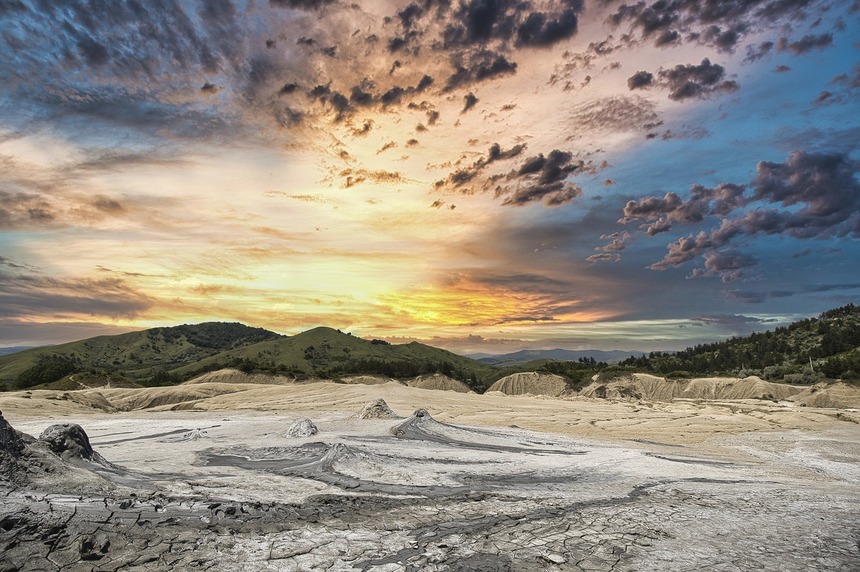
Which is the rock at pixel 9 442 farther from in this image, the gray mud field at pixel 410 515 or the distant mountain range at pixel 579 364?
the distant mountain range at pixel 579 364

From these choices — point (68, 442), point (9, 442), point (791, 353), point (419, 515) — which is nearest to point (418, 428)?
point (419, 515)

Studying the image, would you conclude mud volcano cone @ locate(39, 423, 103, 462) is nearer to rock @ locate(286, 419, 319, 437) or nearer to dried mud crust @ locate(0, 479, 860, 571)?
dried mud crust @ locate(0, 479, 860, 571)

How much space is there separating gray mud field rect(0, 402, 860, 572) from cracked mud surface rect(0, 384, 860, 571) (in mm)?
38

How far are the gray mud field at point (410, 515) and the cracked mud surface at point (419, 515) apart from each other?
4cm

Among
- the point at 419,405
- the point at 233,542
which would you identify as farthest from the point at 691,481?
the point at 419,405

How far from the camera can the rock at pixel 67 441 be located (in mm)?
10250

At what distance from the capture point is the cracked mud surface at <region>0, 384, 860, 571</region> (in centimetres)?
679

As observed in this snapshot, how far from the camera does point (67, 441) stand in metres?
10.5

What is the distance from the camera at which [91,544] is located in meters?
6.61

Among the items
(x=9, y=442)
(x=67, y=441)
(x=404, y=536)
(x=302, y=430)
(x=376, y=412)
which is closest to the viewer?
(x=404, y=536)

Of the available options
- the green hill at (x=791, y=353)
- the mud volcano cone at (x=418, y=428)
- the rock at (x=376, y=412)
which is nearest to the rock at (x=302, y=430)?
the mud volcano cone at (x=418, y=428)

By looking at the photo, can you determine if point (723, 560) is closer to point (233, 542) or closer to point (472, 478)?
point (472, 478)

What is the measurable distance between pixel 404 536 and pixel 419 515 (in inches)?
51.1

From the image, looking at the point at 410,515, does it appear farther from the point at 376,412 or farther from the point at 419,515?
the point at 376,412
